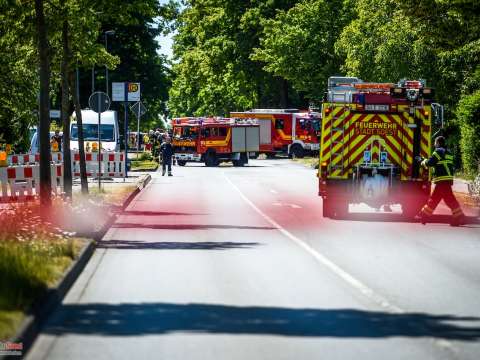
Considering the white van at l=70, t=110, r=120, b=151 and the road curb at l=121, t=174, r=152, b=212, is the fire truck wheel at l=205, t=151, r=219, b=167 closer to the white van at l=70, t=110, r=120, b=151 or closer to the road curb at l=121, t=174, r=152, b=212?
the white van at l=70, t=110, r=120, b=151

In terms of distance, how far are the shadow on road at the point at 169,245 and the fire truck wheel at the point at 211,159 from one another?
4270 cm

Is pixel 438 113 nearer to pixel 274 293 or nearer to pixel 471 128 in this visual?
pixel 274 293

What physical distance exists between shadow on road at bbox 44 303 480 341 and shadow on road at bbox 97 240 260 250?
19.5 ft

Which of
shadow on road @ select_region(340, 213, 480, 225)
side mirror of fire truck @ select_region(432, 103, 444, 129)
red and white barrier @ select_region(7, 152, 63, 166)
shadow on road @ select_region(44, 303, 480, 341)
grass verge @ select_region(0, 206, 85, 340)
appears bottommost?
shadow on road @ select_region(340, 213, 480, 225)

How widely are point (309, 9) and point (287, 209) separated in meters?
45.8

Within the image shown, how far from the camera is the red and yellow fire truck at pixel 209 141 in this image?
197 ft

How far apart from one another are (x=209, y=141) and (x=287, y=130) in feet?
43.7

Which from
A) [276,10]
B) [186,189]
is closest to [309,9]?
[276,10]

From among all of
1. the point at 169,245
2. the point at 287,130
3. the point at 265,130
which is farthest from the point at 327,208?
the point at 287,130

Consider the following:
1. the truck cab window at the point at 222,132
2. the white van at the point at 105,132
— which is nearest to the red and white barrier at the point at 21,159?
the white van at the point at 105,132

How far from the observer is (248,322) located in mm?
9820

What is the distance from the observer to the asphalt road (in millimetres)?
8727

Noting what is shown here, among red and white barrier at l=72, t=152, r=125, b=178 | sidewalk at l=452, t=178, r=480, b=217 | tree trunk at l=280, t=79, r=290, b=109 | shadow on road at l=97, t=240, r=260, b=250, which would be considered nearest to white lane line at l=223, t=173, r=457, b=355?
shadow on road at l=97, t=240, r=260, b=250

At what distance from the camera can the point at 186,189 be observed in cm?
3634
